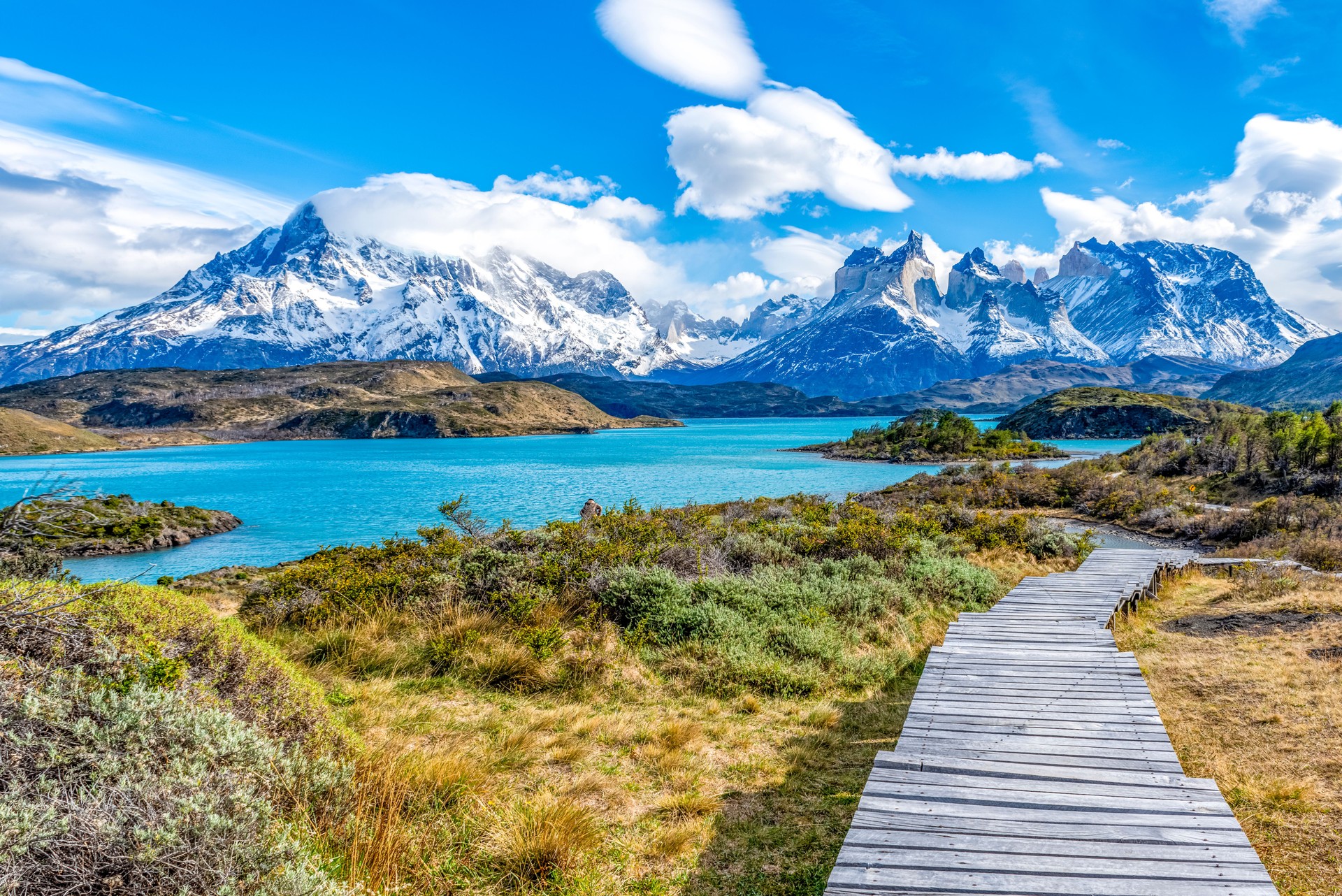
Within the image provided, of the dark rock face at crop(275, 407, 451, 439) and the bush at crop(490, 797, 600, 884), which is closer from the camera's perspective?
the bush at crop(490, 797, 600, 884)

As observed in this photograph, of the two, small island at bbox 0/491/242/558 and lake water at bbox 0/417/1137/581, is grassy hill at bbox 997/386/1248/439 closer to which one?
lake water at bbox 0/417/1137/581

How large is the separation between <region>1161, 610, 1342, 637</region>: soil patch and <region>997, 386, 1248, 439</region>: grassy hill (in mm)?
138145

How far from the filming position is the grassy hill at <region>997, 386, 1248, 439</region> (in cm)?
13312

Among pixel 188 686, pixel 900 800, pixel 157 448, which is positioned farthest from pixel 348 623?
pixel 157 448

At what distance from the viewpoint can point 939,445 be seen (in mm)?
91688

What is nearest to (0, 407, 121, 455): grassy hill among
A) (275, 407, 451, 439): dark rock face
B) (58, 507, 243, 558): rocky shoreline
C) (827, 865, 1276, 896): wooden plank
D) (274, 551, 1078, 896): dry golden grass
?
(275, 407, 451, 439): dark rock face

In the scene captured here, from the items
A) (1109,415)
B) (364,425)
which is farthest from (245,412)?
(1109,415)

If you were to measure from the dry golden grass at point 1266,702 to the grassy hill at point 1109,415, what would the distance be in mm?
137555

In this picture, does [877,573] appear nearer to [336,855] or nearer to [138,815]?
[336,855]

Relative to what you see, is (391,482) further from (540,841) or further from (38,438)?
(38,438)

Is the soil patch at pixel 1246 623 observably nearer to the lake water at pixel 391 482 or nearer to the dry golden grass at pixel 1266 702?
the dry golden grass at pixel 1266 702

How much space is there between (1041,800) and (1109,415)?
6481 inches

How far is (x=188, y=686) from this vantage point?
4.55 m

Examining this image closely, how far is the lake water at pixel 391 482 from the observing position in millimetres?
39438
